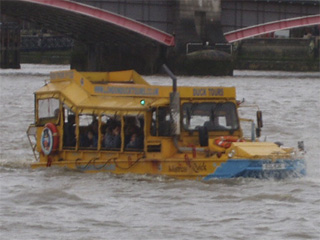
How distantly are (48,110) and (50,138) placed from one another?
0.79 metres

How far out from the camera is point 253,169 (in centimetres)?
1862

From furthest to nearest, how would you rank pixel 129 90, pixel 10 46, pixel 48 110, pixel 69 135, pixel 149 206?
pixel 10 46
pixel 48 110
pixel 69 135
pixel 129 90
pixel 149 206

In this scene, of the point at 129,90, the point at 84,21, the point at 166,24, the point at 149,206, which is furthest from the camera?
the point at 166,24

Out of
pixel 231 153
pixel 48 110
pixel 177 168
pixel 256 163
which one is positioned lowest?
pixel 177 168

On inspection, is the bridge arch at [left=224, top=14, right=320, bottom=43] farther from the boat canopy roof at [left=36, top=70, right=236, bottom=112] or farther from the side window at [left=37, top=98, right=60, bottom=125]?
the side window at [left=37, top=98, right=60, bottom=125]

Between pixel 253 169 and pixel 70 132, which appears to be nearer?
pixel 253 169

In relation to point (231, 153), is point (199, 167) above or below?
below

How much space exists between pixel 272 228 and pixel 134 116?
492 centimetres

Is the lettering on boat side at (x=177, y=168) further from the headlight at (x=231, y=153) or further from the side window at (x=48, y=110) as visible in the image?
the side window at (x=48, y=110)

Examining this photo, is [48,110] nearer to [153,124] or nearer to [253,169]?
[153,124]

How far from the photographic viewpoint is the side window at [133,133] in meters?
19.9

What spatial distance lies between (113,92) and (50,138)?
1.32m

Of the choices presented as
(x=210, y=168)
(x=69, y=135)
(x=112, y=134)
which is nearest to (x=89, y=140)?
(x=69, y=135)

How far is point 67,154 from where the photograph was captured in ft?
68.7
